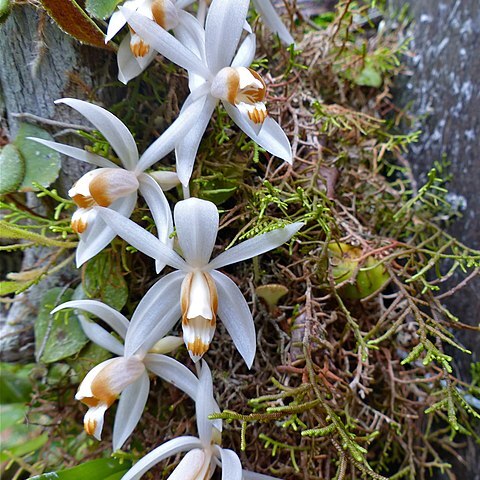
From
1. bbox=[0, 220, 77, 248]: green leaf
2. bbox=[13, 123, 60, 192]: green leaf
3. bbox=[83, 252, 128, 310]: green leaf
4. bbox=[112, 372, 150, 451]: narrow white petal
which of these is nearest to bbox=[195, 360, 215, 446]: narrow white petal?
bbox=[112, 372, 150, 451]: narrow white petal

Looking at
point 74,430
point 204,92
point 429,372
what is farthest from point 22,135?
point 429,372

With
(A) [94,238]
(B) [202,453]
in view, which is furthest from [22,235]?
(B) [202,453]

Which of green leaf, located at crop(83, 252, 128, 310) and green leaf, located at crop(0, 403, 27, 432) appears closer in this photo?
green leaf, located at crop(83, 252, 128, 310)

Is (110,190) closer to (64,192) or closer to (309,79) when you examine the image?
(64,192)

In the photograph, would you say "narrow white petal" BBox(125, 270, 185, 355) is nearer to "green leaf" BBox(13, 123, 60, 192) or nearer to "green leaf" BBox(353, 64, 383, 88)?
"green leaf" BBox(13, 123, 60, 192)

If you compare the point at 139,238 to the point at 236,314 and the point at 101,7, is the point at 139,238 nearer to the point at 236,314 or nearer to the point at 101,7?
the point at 236,314
